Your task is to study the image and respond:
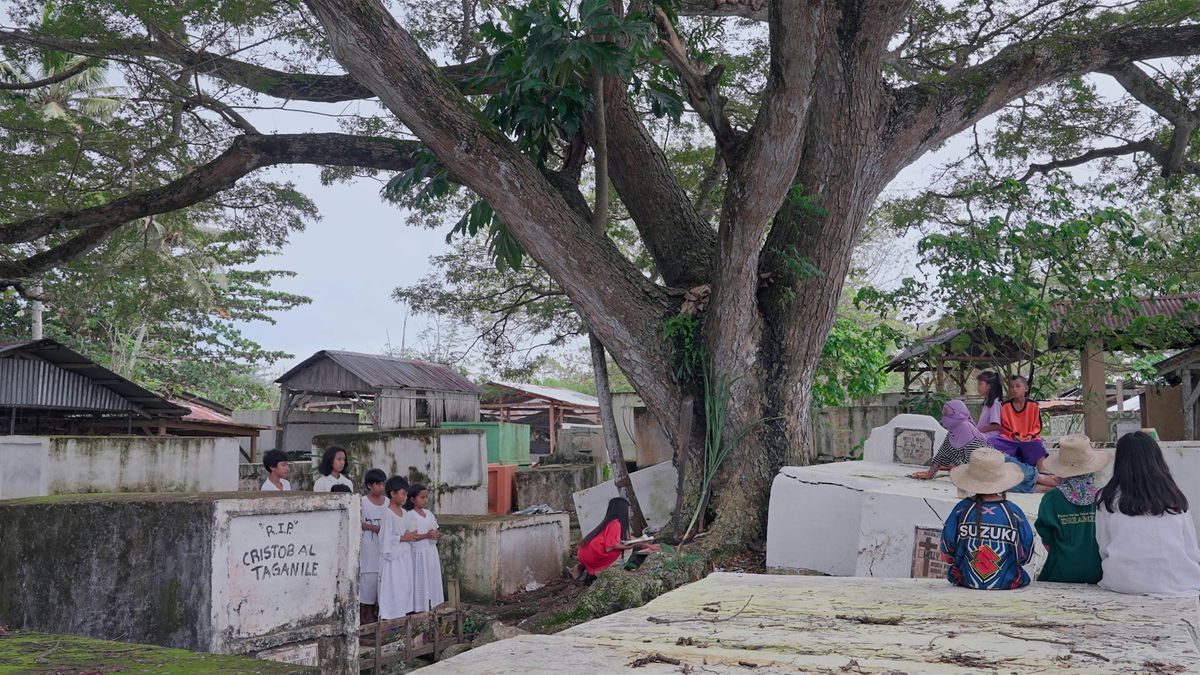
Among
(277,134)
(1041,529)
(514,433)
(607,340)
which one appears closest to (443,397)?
(514,433)

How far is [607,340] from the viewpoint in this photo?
937 cm

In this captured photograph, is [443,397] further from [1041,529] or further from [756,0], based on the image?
[1041,529]

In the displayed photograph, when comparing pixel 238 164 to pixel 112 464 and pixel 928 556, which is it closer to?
pixel 112 464

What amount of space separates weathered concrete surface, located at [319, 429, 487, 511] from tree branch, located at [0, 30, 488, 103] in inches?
161

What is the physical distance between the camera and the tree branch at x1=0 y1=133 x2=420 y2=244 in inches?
423

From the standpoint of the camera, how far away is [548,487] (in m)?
15.1

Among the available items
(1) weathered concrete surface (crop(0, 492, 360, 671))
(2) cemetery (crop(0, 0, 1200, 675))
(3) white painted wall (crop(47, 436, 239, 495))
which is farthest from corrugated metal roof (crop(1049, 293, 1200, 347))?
(3) white painted wall (crop(47, 436, 239, 495))

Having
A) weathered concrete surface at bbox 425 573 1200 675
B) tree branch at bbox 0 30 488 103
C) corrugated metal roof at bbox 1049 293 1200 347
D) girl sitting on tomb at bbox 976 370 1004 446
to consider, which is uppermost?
tree branch at bbox 0 30 488 103

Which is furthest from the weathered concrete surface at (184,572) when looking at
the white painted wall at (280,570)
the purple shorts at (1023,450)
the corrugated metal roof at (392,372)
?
the corrugated metal roof at (392,372)

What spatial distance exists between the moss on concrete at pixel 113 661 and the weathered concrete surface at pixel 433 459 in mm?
7736

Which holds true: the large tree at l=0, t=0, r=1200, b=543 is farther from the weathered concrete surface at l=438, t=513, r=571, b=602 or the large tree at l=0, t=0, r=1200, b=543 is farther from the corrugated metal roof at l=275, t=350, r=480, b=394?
the corrugated metal roof at l=275, t=350, r=480, b=394

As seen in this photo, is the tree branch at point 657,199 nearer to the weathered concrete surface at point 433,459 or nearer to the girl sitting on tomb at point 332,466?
the girl sitting on tomb at point 332,466

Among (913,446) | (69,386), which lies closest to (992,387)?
(913,446)

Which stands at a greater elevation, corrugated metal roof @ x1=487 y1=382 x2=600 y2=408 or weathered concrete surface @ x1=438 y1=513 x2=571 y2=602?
corrugated metal roof @ x1=487 y1=382 x2=600 y2=408
